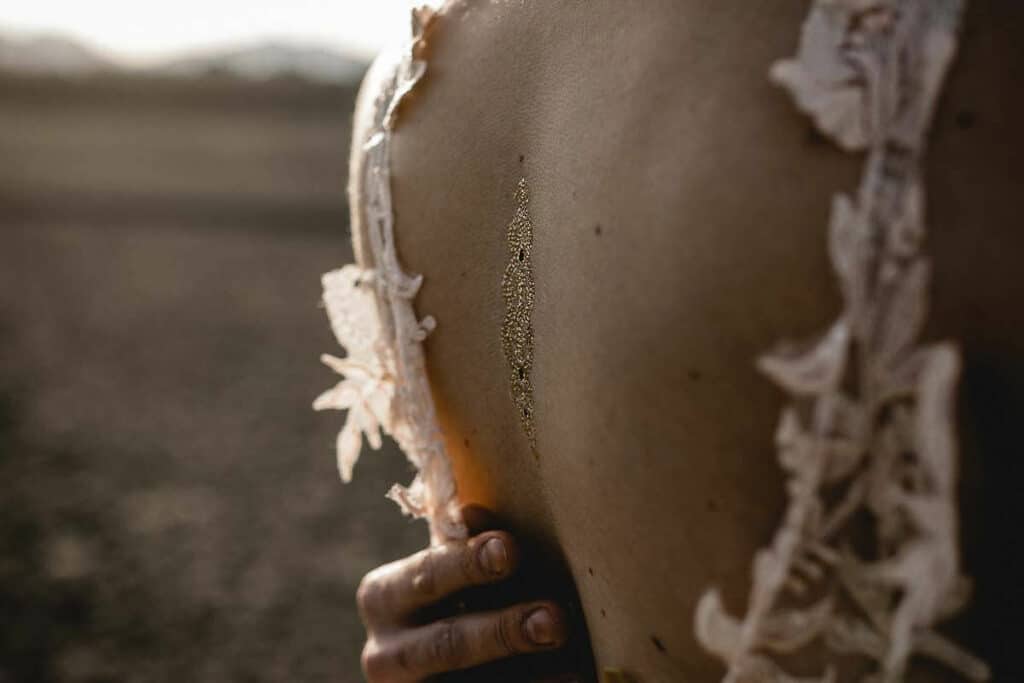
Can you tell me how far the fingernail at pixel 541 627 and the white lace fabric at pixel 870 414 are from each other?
0.29 meters

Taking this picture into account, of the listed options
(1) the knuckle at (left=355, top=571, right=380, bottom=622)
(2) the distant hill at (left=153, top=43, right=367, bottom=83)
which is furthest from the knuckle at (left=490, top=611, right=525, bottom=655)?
(2) the distant hill at (left=153, top=43, right=367, bottom=83)

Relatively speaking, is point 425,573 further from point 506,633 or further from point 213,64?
point 213,64

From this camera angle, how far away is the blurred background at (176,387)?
3.14m

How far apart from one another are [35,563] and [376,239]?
3.00m

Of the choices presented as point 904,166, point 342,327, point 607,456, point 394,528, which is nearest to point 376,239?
point 342,327

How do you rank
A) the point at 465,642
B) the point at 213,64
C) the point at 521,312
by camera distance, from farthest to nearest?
the point at 213,64 < the point at 465,642 < the point at 521,312

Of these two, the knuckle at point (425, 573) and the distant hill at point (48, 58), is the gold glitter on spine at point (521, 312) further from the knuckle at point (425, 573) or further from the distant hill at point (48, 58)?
the distant hill at point (48, 58)

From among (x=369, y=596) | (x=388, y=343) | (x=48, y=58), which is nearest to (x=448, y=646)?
(x=369, y=596)

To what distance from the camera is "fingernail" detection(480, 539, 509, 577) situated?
2.86 feet

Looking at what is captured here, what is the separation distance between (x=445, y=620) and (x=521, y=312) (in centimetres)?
34

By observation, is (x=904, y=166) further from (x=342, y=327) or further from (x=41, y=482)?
(x=41, y=482)

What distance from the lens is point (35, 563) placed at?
11.0ft

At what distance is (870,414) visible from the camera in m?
0.50

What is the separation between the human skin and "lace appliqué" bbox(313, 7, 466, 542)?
6 cm
